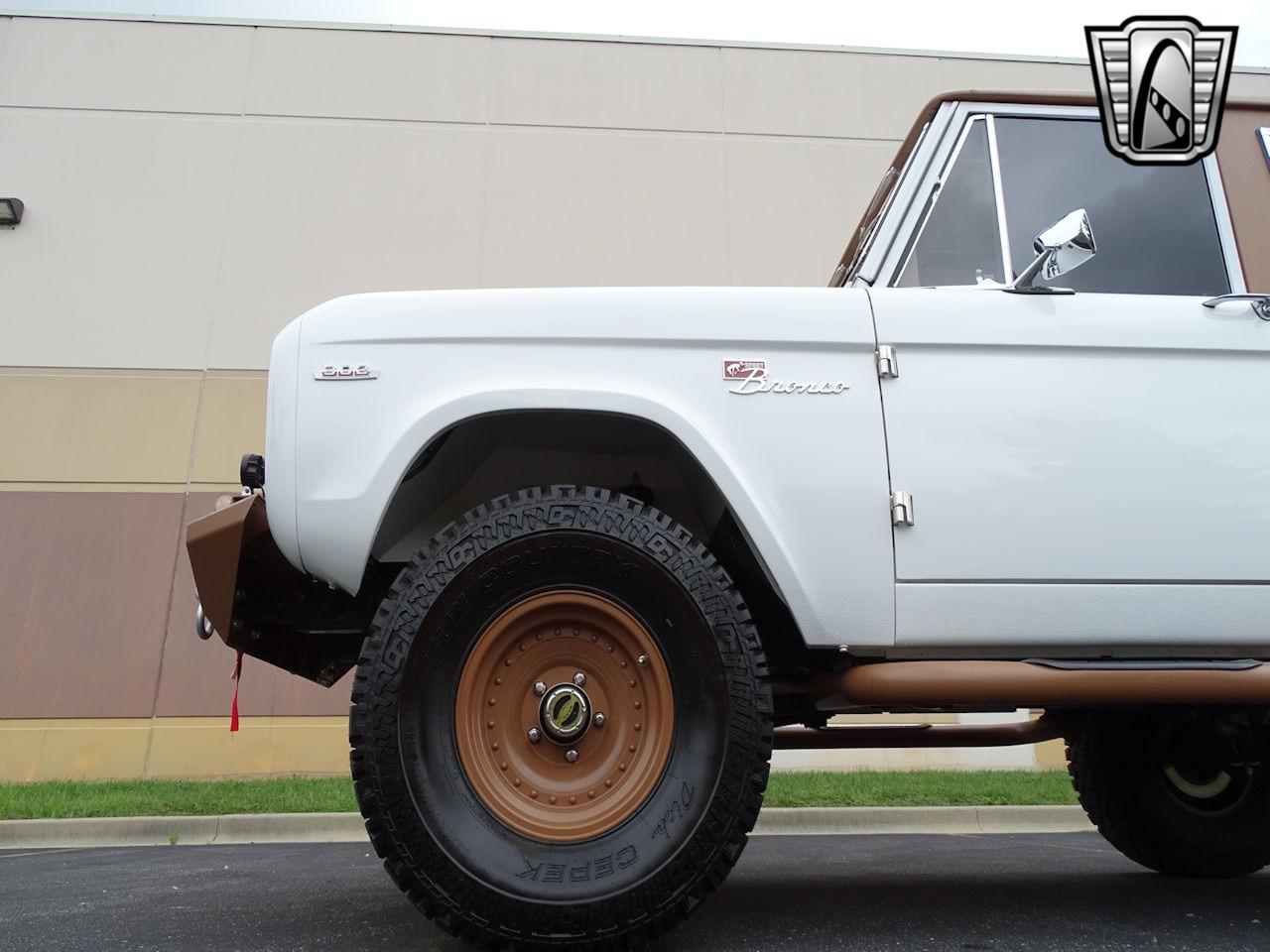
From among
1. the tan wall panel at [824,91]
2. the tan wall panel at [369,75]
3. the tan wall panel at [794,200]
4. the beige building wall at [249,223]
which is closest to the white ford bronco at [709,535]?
the beige building wall at [249,223]

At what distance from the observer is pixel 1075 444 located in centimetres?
230

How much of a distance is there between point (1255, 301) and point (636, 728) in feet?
6.59

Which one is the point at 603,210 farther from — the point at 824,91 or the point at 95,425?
the point at 95,425

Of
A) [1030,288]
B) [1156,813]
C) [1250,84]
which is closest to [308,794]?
[1156,813]

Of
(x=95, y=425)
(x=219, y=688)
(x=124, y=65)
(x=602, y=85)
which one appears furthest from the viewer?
(x=602, y=85)

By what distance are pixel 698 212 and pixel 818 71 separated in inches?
95.9

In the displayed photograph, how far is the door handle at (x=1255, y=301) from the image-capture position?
2.43m

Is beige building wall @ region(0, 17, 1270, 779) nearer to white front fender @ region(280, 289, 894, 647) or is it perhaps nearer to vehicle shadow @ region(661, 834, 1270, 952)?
vehicle shadow @ region(661, 834, 1270, 952)

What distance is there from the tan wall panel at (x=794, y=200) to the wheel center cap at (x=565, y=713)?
27.0 feet

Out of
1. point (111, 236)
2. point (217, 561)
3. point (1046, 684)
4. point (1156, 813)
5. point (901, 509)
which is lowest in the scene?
point (1156, 813)

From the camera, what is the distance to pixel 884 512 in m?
2.25

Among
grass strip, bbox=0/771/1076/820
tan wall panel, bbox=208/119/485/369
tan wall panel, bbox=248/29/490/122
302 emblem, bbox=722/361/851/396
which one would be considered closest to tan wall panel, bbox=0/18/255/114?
tan wall panel, bbox=248/29/490/122

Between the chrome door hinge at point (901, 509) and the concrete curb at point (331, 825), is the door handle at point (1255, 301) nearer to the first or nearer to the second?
the chrome door hinge at point (901, 509)

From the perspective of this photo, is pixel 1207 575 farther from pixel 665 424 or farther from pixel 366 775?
pixel 366 775
